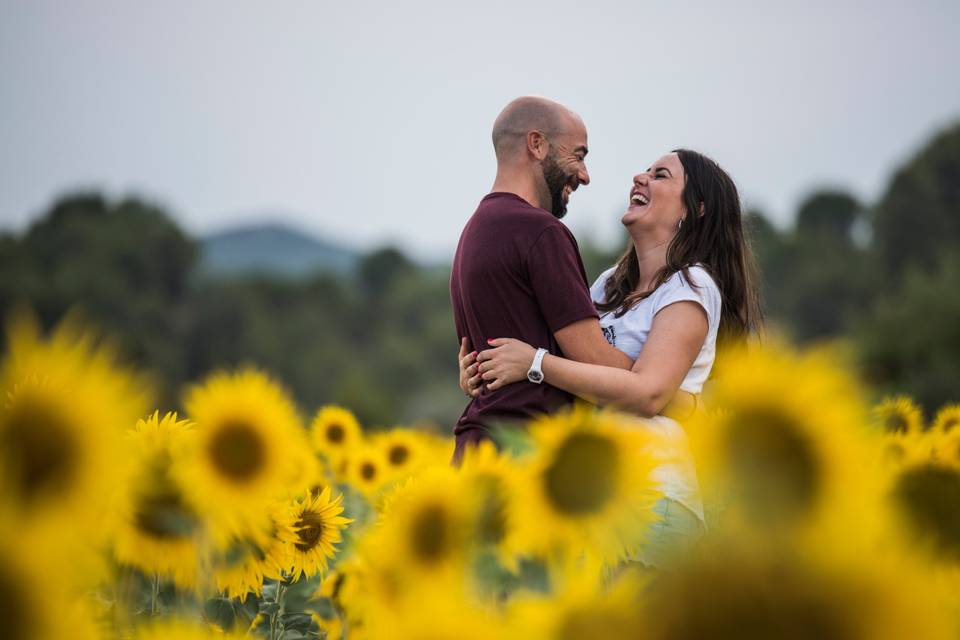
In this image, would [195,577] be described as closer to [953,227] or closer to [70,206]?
[953,227]

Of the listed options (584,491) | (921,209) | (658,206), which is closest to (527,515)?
(584,491)

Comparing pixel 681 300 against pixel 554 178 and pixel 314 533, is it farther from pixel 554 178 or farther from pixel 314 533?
pixel 314 533

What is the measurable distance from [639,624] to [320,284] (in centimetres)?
9792

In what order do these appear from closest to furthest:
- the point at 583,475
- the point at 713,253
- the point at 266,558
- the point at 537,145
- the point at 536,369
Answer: the point at 583,475, the point at 266,558, the point at 536,369, the point at 537,145, the point at 713,253

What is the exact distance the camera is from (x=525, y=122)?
535 centimetres

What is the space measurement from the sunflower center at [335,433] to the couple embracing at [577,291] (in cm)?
250

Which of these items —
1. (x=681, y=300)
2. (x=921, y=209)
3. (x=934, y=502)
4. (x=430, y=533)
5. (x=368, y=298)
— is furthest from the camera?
(x=368, y=298)

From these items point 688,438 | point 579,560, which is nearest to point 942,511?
point 579,560

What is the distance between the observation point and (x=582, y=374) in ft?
14.4

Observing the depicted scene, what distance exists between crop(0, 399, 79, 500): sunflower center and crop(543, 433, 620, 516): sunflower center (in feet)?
2.88

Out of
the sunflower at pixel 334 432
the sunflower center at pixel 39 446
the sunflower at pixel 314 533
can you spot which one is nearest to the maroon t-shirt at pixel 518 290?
the sunflower at pixel 314 533

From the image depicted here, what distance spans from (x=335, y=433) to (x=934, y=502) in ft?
17.7

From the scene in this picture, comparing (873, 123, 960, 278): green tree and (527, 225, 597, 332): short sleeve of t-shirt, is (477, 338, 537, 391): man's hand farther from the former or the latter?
(873, 123, 960, 278): green tree

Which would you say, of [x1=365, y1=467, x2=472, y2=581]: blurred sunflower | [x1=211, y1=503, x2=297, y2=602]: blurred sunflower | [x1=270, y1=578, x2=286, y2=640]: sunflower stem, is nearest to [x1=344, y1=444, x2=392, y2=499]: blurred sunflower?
[x1=270, y1=578, x2=286, y2=640]: sunflower stem
